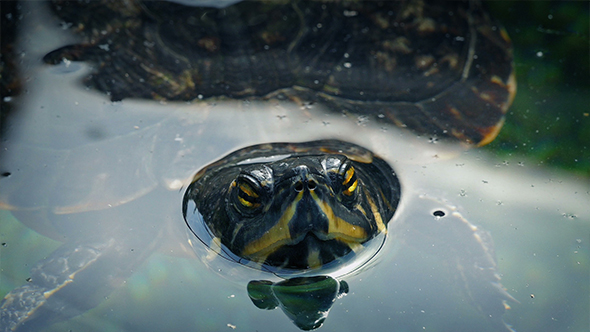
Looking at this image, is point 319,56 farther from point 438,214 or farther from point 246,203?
point 246,203

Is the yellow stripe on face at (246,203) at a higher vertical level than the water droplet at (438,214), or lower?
higher

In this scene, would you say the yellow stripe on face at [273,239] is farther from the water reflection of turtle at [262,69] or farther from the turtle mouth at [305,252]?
the water reflection of turtle at [262,69]

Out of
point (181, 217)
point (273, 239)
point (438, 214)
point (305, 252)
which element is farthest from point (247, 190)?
point (438, 214)

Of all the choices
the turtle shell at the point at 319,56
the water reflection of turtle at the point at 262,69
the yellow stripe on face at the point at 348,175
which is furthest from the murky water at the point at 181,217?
the yellow stripe on face at the point at 348,175

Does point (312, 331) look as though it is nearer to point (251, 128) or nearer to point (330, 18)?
point (251, 128)

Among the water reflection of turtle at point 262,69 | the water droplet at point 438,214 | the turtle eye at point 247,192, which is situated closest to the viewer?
the turtle eye at point 247,192

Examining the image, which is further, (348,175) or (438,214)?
(438,214)

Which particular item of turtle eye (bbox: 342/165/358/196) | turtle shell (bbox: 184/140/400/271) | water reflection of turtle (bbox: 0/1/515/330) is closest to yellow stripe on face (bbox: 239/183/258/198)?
turtle shell (bbox: 184/140/400/271)
